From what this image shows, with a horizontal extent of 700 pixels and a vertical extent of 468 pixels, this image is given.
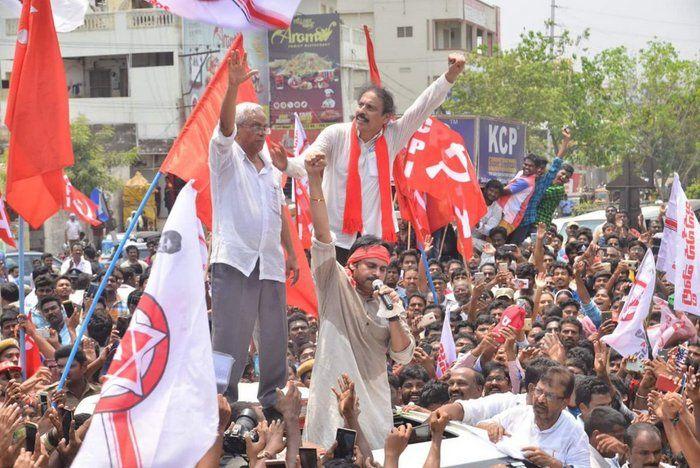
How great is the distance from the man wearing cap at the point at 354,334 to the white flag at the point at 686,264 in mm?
4200

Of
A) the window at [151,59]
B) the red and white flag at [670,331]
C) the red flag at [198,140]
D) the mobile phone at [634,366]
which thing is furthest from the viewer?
the window at [151,59]

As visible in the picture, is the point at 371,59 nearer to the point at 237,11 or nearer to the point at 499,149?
the point at 237,11

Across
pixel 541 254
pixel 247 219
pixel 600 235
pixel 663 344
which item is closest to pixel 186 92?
pixel 600 235

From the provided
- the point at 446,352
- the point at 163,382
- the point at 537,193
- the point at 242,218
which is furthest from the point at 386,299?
the point at 537,193

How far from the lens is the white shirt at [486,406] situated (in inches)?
275

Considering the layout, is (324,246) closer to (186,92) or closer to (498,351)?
(498,351)

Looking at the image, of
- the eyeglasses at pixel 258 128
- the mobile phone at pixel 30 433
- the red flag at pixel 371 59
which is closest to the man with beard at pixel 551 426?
the eyeglasses at pixel 258 128

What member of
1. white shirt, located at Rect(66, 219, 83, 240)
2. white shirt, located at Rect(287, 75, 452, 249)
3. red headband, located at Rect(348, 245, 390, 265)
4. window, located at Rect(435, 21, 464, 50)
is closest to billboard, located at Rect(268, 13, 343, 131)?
white shirt, located at Rect(66, 219, 83, 240)

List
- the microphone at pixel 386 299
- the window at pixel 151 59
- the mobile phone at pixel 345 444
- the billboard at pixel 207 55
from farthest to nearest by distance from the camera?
the window at pixel 151 59 → the billboard at pixel 207 55 → the microphone at pixel 386 299 → the mobile phone at pixel 345 444

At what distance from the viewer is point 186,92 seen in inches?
1769

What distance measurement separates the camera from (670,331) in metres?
9.80

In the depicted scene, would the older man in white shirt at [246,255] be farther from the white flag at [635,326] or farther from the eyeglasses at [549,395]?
the white flag at [635,326]

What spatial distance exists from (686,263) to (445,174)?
2.83 meters

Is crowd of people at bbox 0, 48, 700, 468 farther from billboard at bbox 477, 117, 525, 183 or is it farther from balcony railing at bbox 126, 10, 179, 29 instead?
balcony railing at bbox 126, 10, 179, 29
